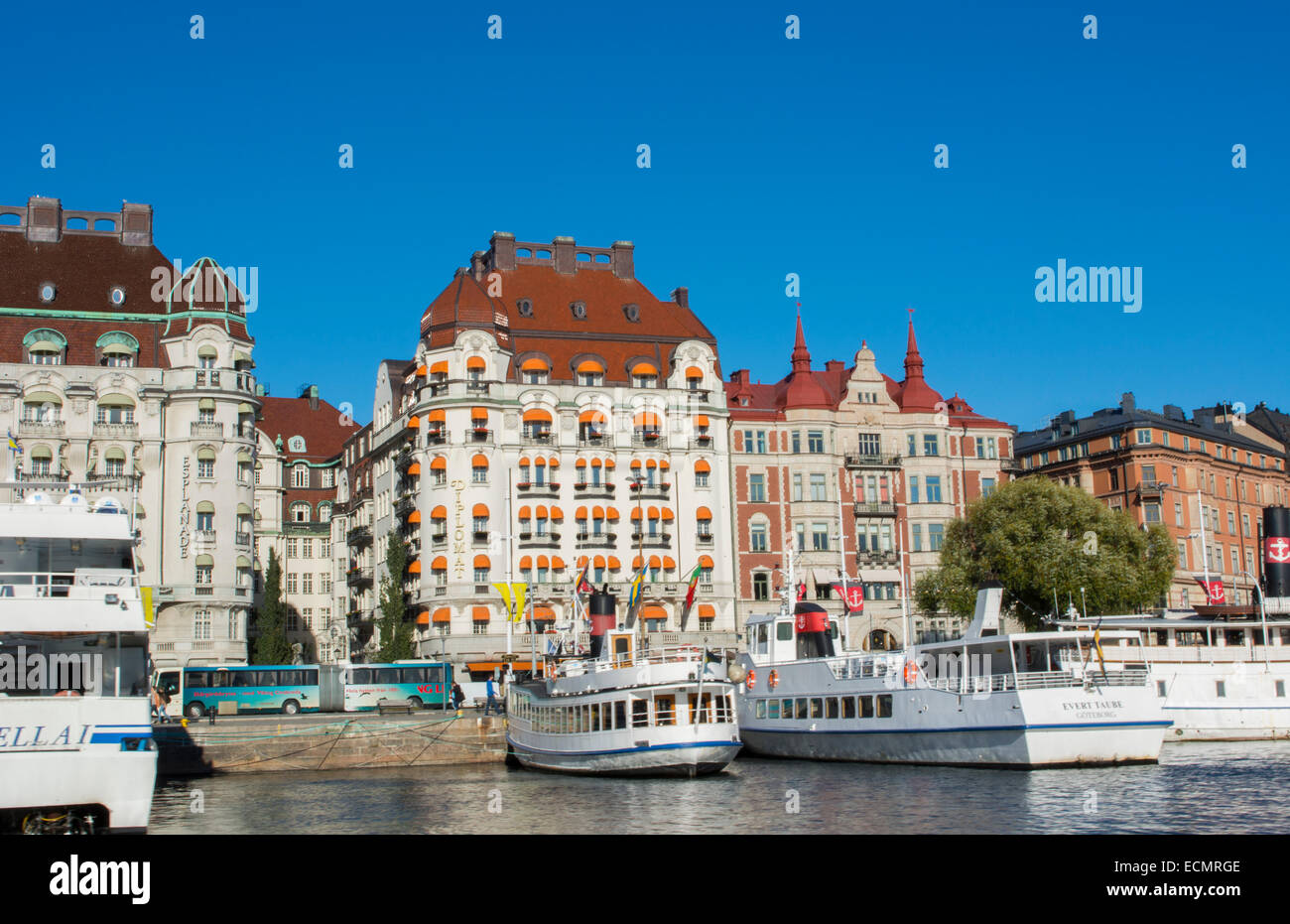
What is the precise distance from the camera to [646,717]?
48.6 m

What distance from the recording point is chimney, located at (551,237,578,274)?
10094 cm

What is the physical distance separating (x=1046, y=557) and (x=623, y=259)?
39.9 meters

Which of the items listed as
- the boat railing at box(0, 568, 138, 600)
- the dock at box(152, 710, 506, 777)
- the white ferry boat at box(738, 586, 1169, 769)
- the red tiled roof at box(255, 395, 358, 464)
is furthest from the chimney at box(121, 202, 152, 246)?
the boat railing at box(0, 568, 138, 600)

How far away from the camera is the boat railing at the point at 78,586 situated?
28250mm

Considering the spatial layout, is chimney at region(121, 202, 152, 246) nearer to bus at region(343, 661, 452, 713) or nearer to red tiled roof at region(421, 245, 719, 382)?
red tiled roof at region(421, 245, 719, 382)

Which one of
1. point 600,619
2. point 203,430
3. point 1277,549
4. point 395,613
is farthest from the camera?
point 203,430

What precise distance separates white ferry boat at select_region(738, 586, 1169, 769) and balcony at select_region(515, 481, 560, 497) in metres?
31.5

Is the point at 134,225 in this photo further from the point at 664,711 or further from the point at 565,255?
the point at 664,711

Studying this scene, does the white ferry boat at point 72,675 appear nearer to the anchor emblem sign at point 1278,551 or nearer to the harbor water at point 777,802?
the harbor water at point 777,802

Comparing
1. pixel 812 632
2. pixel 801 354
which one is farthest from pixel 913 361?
pixel 812 632

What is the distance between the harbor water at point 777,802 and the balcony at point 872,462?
150 feet

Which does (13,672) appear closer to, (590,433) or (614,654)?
(614,654)
